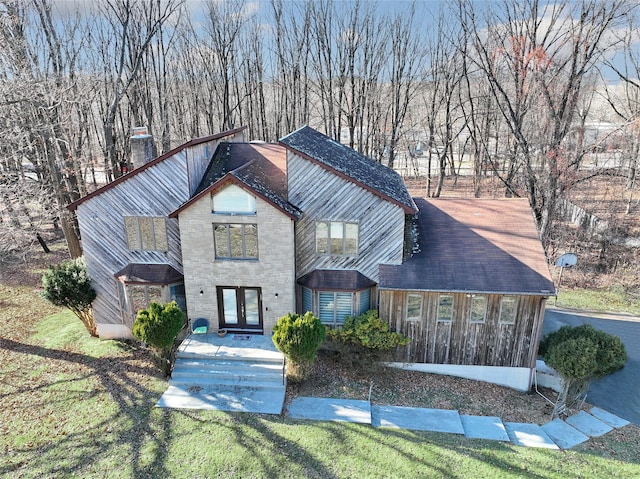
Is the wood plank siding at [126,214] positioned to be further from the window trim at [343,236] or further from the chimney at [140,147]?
the window trim at [343,236]

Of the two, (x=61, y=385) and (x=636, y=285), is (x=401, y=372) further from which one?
(x=636, y=285)

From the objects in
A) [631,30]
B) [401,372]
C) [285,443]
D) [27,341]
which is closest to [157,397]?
[285,443]

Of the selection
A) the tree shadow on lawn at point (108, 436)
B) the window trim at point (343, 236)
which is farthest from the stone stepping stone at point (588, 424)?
the tree shadow on lawn at point (108, 436)

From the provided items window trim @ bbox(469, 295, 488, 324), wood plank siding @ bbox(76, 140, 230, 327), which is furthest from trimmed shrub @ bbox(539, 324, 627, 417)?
wood plank siding @ bbox(76, 140, 230, 327)

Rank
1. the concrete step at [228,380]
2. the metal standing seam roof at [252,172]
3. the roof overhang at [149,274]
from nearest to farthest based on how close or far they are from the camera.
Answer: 1. the concrete step at [228,380]
2. the metal standing seam roof at [252,172]
3. the roof overhang at [149,274]

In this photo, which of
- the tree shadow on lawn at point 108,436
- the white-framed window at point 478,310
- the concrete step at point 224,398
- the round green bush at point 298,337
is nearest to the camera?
the tree shadow on lawn at point 108,436

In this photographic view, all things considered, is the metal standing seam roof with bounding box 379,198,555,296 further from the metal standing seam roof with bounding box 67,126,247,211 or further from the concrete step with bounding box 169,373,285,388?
the metal standing seam roof with bounding box 67,126,247,211
